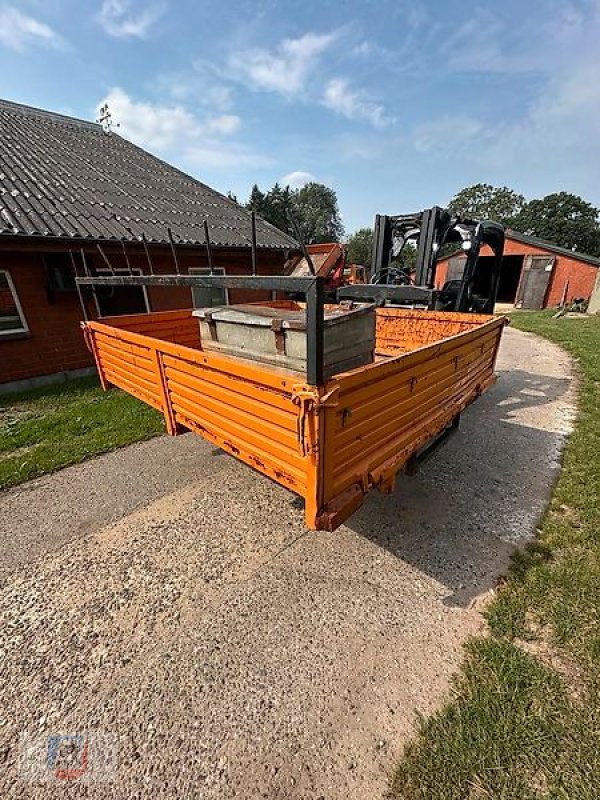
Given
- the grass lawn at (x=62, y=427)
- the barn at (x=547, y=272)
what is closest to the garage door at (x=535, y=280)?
the barn at (x=547, y=272)

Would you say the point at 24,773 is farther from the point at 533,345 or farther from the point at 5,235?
the point at 533,345

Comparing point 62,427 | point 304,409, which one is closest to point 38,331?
point 62,427

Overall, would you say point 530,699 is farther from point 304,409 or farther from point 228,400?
point 228,400

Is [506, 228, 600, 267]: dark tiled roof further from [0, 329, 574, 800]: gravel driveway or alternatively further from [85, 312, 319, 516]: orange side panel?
[85, 312, 319, 516]: orange side panel

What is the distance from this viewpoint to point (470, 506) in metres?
3.13

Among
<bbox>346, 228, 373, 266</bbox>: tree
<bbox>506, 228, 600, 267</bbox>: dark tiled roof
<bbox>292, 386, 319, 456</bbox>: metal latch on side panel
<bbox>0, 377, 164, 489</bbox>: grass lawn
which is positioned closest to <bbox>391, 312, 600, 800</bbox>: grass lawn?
<bbox>292, 386, 319, 456</bbox>: metal latch on side panel

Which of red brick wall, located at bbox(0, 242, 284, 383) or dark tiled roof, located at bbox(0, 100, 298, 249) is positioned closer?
red brick wall, located at bbox(0, 242, 284, 383)

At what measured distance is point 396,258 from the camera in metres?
6.75

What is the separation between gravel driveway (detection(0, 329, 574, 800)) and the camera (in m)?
1.59

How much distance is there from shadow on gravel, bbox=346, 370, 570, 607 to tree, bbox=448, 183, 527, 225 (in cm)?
6314

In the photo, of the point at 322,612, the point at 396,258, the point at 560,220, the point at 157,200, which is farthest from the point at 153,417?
the point at 560,220

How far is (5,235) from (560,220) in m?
65.4

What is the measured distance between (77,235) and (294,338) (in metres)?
6.35
